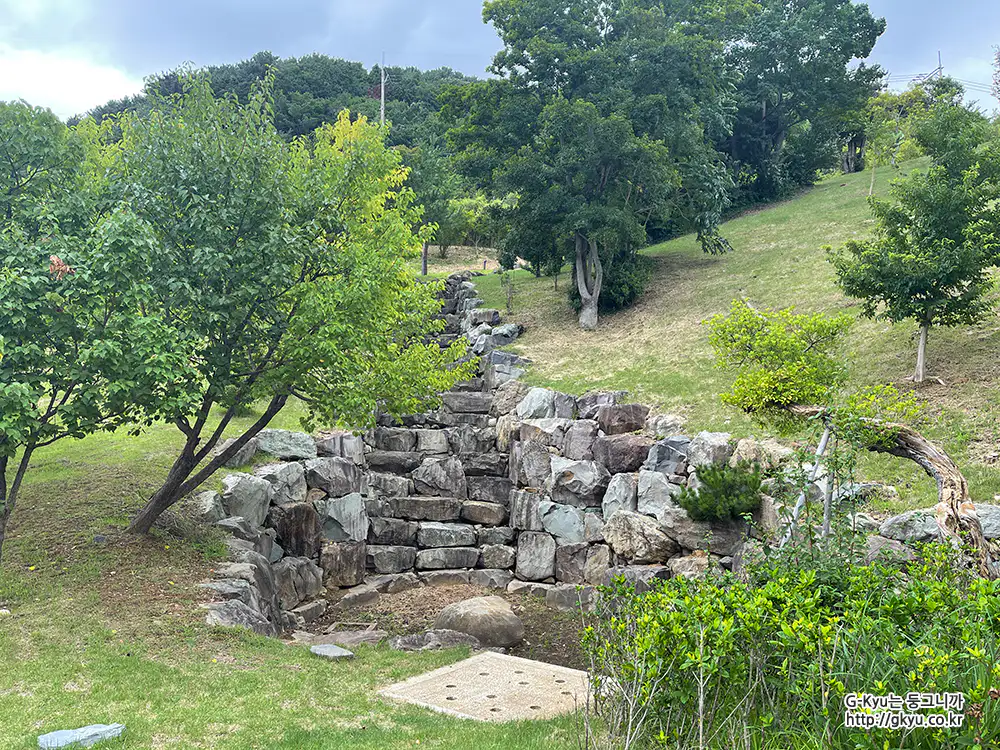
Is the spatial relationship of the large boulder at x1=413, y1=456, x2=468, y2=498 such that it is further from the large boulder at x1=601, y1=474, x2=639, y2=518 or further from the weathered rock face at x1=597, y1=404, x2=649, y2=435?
the large boulder at x1=601, y1=474, x2=639, y2=518

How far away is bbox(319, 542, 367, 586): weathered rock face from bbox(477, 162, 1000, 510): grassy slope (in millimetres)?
6821

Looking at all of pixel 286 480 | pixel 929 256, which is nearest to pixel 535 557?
pixel 286 480

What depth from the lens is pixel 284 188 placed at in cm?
1135

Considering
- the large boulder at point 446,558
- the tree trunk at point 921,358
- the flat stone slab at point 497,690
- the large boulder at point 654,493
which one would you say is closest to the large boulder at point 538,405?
the large boulder at point 446,558

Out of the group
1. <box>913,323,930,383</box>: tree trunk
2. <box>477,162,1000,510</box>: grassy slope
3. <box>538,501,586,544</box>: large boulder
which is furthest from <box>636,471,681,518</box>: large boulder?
<box>913,323,930,383</box>: tree trunk

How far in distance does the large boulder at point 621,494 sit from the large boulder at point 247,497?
6.42 meters

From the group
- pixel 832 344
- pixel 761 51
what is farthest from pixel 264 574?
pixel 761 51

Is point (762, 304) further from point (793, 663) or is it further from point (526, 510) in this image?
point (793, 663)

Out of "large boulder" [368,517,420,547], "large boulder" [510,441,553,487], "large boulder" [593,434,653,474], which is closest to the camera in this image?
"large boulder" [593,434,653,474]

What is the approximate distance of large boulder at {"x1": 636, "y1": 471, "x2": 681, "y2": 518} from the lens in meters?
14.2

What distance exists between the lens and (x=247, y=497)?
13.8 metres

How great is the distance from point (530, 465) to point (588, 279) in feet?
33.2

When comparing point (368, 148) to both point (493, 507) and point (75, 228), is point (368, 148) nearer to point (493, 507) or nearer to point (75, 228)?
point (75, 228)

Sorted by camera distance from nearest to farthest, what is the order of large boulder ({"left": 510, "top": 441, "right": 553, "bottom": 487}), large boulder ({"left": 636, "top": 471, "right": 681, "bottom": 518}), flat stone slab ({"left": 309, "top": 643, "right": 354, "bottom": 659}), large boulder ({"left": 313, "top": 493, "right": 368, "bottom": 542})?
flat stone slab ({"left": 309, "top": 643, "right": 354, "bottom": 659}) → large boulder ({"left": 636, "top": 471, "right": 681, "bottom": 518}) → large boulder ({"left": 313, "top": 493, "right": 368, "bottom": 542}) → large boulder ({"left": 510, "top": 441, "right": 553, "bottom": 487})
